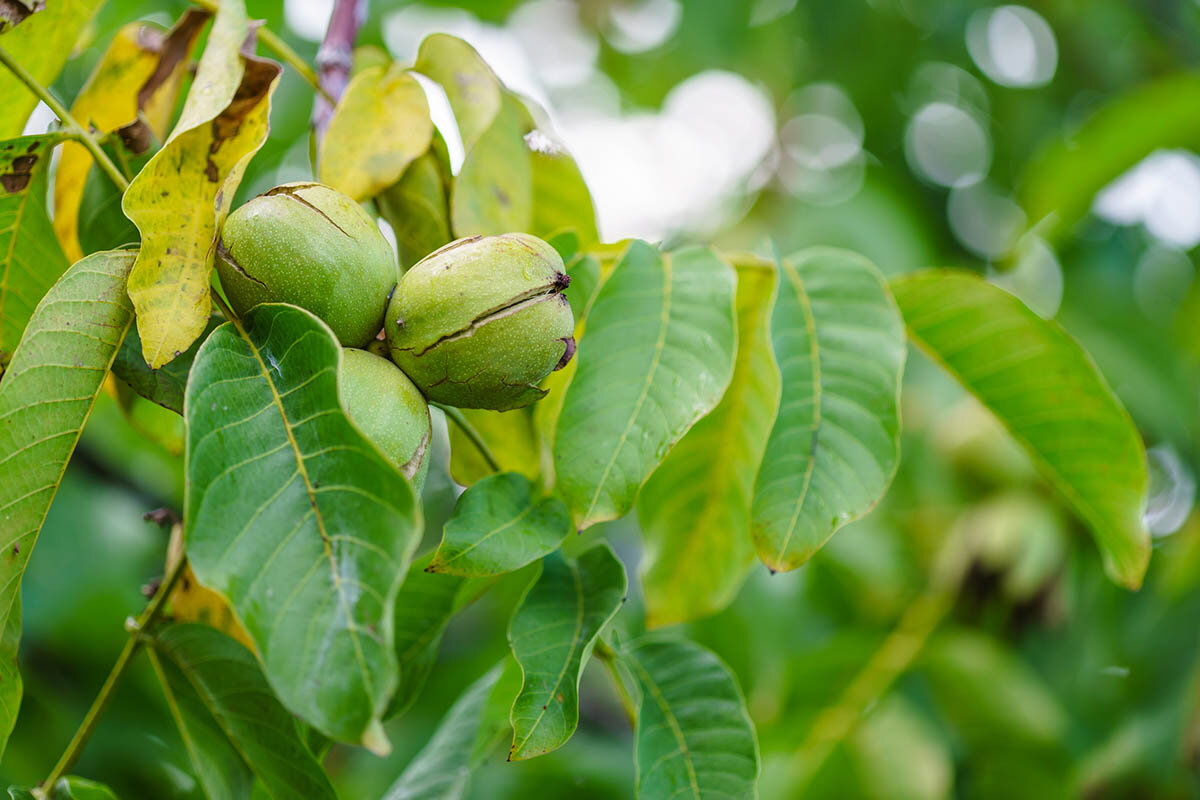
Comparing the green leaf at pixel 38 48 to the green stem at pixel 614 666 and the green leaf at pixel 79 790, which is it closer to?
the green leaf at pixel 79 790

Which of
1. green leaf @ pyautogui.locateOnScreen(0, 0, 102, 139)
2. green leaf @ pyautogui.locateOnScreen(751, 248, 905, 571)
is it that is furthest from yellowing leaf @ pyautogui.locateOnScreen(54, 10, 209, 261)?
green leaf @ pyautogui.locateOnScreen(751, 248, 905, 571)

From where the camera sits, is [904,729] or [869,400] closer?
[869,400]

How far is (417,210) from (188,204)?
1.11 feet

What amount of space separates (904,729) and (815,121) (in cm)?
234

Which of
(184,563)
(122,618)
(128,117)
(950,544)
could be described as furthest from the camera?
(950,544)

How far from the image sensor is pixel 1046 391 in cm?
124

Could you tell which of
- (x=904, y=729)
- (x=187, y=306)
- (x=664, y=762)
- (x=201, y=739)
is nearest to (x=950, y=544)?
(x=904, y=729)

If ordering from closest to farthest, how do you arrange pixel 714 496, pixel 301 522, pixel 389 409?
1. pixel 301 522
2. pixel 389 409
3. pixel 714 496

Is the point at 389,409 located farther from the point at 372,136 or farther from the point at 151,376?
the point at 372,136

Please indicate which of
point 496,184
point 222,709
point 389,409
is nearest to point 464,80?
point 496,184

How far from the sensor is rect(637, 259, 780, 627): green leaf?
1291 millimetres

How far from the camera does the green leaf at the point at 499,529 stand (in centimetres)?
85

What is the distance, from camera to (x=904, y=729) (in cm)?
204

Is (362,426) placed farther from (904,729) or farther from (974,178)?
(974,178)
